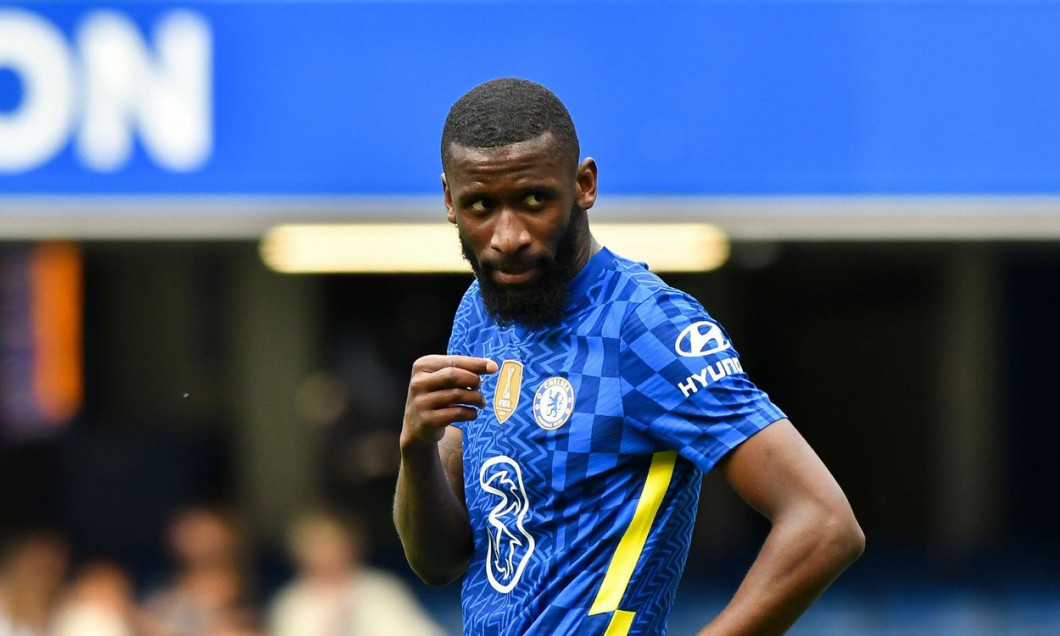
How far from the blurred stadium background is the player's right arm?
11.1 feet

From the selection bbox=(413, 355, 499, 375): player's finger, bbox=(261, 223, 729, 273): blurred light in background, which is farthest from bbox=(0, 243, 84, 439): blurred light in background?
bbox=(413, 355, 499, 375): player's finger

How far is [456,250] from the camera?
6.01 meters

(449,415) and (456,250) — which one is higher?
(449,415)

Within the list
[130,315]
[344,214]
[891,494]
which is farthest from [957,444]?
[130,315]

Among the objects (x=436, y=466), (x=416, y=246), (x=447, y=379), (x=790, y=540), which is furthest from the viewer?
(x=416, y=246)

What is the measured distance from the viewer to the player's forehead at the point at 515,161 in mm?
1963

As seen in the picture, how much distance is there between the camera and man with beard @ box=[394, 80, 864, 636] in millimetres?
1839

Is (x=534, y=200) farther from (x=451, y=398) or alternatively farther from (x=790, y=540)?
(x=790, y=540)

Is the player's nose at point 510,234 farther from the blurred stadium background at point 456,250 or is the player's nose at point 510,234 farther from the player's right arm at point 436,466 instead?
the blurred stadium background at point 456,250

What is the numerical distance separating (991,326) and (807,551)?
5555mm

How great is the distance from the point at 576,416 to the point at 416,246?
409cm

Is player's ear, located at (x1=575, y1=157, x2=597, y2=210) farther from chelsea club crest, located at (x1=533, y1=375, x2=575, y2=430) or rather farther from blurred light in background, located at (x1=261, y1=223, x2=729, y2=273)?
blurred light in background, located at (x1=261, y1=223, x2=729, y2=273)

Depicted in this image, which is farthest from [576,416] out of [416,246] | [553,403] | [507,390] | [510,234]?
[416,246]

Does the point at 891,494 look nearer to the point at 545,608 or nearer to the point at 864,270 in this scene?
the point at 864,270
